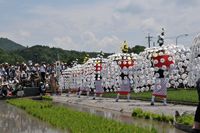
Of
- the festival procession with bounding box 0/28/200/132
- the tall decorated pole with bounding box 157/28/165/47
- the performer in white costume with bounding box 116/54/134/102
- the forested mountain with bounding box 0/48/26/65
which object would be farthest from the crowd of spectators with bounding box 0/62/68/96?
the forested mountain with bounding box 0/48/26/65

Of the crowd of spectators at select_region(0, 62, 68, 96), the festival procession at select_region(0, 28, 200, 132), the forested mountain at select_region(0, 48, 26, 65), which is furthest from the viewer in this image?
the forested mountain at select_region(0, 48, 26, 65)

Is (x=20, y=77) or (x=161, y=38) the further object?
(x=20, y=77)

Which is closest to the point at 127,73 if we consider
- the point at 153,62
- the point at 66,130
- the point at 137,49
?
the point at 153,62

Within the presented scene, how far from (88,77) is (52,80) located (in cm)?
632

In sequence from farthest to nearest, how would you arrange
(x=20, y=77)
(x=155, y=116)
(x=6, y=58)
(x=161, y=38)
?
(x=6, y=58) → (x=20, y=77) → (x=161, y=38) → (x=155, y=116)

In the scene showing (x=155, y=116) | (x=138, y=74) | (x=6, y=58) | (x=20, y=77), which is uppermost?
(x=6, y=58)

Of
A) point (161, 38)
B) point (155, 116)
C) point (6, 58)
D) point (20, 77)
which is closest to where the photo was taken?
point (155, 116)

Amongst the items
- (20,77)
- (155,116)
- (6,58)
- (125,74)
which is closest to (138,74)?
(125,74)

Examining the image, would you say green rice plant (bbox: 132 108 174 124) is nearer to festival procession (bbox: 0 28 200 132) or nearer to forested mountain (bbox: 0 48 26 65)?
festival procession (bbox: 0 28 200 132)

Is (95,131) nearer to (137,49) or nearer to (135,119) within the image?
(135,119)

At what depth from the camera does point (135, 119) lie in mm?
8844

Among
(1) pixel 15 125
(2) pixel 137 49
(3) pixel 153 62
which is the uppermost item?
(2) pixel 137 49

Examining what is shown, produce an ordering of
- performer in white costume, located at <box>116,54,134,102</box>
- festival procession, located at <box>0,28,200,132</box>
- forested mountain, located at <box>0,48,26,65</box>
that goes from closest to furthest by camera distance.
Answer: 1. festival procession, located at <box>0,28,200,132</box>
2. performer in white costume, located at <box>116,54,134,102</box>
3. forested mountain, located at <box>0,48,26,65</box>

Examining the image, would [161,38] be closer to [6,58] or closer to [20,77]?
[20,77]
